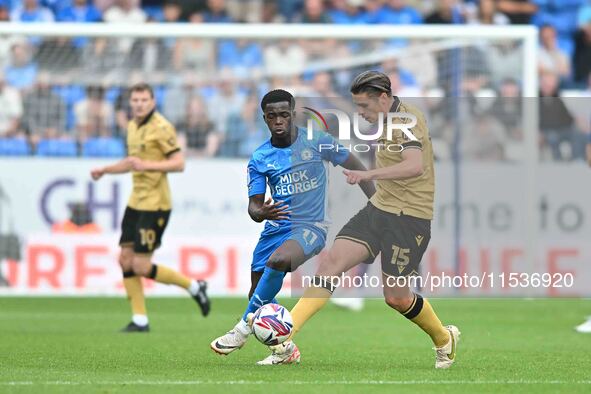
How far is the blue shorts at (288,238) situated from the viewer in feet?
32.5

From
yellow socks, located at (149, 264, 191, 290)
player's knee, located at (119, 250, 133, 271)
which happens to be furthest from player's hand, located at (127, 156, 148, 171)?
yellow socks, located at (149, 264, 191, 290)

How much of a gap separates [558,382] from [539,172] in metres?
10.1

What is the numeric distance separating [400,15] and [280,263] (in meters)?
13.9

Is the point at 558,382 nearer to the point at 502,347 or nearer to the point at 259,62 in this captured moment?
the point at 502,347

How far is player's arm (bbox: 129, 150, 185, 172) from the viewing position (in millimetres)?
13375

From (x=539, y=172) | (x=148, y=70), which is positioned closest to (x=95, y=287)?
(x=148, y=70)

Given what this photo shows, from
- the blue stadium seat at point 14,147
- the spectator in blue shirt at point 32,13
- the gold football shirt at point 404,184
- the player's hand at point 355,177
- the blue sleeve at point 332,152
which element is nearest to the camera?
the player's hand at point 355,177

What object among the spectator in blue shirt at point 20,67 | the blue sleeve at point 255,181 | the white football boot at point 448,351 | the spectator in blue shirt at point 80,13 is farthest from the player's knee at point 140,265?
the spectator in blue shirt at point 80,13

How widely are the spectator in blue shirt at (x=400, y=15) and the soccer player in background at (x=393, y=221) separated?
44.3 ft

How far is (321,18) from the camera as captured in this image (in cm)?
2197

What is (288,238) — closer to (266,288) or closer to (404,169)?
(266,288)

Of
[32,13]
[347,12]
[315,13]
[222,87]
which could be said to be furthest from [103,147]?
[347,12]

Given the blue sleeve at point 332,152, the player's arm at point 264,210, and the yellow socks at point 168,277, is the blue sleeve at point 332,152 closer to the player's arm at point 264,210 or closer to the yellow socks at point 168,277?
the player's arm at point 264,210

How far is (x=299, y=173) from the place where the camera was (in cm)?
998
